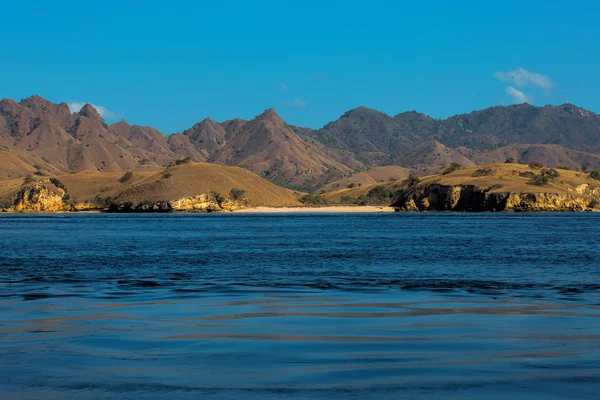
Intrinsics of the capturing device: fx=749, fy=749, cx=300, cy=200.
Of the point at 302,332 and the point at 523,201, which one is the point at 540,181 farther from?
the point at 302,332

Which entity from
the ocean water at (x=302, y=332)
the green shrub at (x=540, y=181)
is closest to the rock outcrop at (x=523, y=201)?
the green shrub at (x=540, y=181)

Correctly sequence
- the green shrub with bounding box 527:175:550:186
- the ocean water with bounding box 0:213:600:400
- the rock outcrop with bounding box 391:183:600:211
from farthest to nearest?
1. the green shrub with bounding box 527:175:550:186
2. the rock outcrop with bounding box 391:183:600:211
3. the ocean water with bounding box 0:213:600:400

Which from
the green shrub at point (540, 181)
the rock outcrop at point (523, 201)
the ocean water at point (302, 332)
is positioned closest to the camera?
the ocean water at point (302, 332)

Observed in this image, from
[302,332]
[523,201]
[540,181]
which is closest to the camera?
[302,332]

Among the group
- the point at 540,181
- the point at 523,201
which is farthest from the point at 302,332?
the point at 540,181

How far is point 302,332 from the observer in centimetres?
1795

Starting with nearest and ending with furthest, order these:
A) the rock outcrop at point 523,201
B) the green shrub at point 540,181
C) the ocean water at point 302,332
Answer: the ocean water at point 302,332 → the rock outcrop at point 523,201 → the green shrub at point 540,181

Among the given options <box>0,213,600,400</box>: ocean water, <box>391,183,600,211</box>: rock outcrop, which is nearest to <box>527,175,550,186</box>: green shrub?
<box>391,183,600,211</box>: rock outcrop

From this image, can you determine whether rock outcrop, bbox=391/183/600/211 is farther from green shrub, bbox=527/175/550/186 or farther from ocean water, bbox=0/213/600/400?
ocean water, bbox=0/213/600/400

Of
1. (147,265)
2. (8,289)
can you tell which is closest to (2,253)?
(147,265)

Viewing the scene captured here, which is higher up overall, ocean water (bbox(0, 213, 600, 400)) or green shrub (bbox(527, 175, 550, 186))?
green shrub (bbox(527, 175, 550, 186))

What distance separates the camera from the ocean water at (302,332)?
496 inches

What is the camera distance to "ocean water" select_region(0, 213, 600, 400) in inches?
496

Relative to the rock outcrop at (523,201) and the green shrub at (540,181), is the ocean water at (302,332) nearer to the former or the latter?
the rock outcrop at (523,201)
